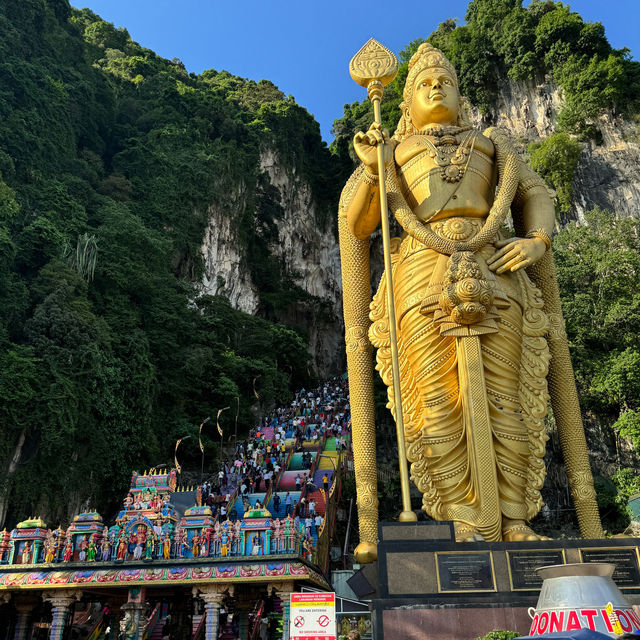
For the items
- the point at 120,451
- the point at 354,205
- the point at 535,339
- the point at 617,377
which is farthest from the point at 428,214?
the point at 120,451

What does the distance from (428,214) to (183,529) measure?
4.99m

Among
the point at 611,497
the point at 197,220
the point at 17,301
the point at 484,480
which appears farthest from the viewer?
the point at 197,220

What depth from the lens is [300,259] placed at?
31578 mm

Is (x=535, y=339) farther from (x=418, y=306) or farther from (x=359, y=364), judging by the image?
(x=359, y=364)

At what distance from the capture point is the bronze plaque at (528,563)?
437cm

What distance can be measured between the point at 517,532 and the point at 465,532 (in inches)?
18.5

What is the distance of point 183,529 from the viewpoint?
7.89 metres

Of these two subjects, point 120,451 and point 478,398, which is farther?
point 120,451

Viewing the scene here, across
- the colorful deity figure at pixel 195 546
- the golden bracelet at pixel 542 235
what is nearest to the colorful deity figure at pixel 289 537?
the colorful deity figure at pixel 195 546

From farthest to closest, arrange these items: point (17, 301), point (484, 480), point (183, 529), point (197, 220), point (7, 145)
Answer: point (197, 220) → point (7, 145) → point (17, 301) → point (183, 529) → point (484, 480)

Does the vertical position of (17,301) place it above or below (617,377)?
above

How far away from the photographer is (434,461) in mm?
5465

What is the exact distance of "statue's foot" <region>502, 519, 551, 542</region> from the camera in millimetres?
4914

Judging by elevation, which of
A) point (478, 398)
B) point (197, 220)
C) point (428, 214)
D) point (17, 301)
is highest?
point (197, 220)
